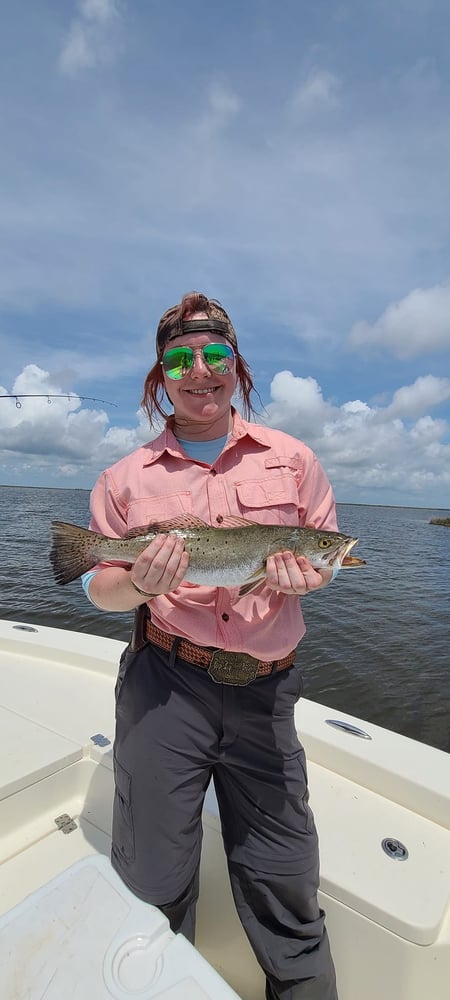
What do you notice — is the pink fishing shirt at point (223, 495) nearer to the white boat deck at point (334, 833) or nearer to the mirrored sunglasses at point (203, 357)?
the mirrored sunglasses at point (203, 357)

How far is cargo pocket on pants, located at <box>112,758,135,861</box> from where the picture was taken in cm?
257

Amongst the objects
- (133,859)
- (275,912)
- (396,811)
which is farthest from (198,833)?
(396,811)

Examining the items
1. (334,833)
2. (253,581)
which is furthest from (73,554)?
(334,833)

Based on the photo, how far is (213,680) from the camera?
103 inches

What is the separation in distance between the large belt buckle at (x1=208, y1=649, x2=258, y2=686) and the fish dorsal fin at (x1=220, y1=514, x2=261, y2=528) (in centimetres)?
73

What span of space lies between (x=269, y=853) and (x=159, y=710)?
0.95m

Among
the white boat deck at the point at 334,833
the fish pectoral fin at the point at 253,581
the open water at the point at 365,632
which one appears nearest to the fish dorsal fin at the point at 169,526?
the fish pectoral fin at the point at 253,581

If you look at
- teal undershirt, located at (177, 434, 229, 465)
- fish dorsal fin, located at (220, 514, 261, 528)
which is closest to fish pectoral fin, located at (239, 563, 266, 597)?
fish dorsal fin, located at (220, 514, 261, 528)

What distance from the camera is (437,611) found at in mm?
19219

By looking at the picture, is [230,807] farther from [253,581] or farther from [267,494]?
[267,494]

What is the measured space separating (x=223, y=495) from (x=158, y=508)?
15.8 inches

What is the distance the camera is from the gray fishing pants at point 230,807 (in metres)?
2.50

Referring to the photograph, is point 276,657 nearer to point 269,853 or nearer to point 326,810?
point 269,853

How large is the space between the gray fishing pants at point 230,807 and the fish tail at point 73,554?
70 cm
